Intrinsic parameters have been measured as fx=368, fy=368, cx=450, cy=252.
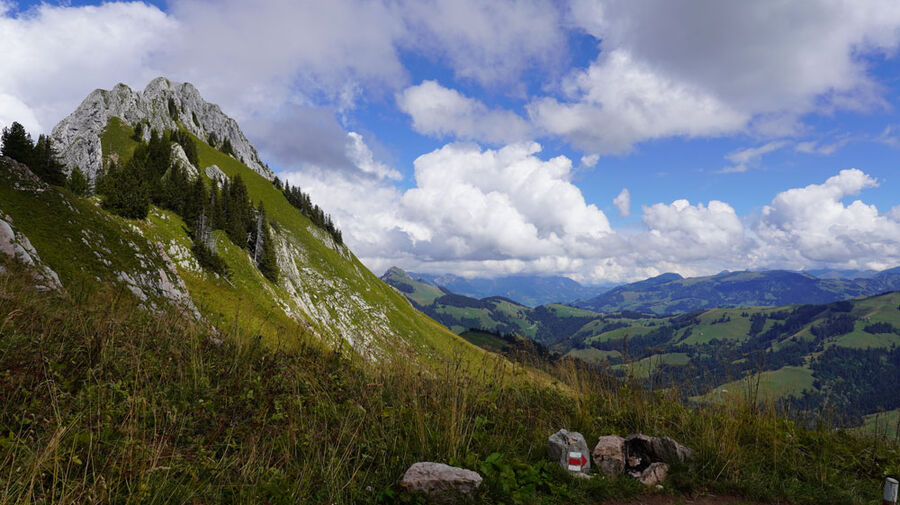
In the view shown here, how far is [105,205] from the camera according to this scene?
1414 inches

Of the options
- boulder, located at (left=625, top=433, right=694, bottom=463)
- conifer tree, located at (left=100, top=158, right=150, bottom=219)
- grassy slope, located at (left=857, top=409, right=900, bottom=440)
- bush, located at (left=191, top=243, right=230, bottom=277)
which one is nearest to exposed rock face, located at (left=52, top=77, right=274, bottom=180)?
conifer tree, located at (left=100, top=158, right=150, bottom=219)

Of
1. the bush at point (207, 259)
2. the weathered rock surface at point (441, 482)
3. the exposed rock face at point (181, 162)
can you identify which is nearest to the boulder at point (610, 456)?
the weathered rock surface at point (441, 482)

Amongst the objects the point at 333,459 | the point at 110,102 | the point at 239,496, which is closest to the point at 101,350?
the point at 239,496

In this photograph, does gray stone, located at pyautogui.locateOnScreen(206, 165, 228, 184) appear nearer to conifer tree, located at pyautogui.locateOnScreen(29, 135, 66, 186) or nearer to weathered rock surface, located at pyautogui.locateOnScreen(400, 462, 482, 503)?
conifer tree, located at pyautogui.locateOnScreen(29, 135, 66, 186)

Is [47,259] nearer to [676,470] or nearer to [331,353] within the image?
[331,353]

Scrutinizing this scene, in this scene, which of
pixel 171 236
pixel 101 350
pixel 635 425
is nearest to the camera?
pixel 101 350

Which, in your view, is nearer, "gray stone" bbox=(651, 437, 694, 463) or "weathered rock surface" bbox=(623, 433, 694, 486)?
"weathered rock surface" bbox=(623, 433, 694, 486)

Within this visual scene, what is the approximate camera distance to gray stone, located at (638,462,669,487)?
6.29m

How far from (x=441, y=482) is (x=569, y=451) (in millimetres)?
2481

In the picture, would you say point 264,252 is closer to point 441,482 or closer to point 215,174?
point 215,174

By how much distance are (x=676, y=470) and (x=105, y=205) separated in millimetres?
48448

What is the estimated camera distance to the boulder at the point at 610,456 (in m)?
6.40

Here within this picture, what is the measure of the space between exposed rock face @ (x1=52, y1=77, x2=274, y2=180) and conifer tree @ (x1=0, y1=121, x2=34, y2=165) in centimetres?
3277

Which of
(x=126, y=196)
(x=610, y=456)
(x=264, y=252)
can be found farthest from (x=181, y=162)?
(x=610, y=456)
